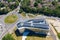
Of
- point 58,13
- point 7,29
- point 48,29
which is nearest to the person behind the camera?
point 48,29

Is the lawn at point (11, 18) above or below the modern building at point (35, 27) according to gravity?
below

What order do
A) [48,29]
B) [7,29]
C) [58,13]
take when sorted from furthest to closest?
1. [58,13]
2. [7,29]
3. [48,29]

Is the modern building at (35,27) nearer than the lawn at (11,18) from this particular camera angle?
Yes

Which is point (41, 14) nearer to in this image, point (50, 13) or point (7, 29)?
point (50, 13)

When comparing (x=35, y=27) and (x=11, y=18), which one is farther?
(x=11, y=18)

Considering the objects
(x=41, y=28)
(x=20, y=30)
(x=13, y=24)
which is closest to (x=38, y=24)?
(x=41, y=28)

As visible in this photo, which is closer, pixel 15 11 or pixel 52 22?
pixel 52 22

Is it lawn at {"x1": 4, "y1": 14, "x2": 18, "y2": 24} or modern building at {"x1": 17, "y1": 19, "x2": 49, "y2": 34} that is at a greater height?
modern building at {"x1": 17, "y1": 19, "x2": 49, "y2": 34}

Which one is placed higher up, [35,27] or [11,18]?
[35,27]

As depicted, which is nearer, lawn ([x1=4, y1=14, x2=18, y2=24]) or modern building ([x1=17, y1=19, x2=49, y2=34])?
modern building ([x1=17, y1=19, x2=49, y2=34])

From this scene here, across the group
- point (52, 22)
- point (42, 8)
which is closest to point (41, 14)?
point (42, 8)
